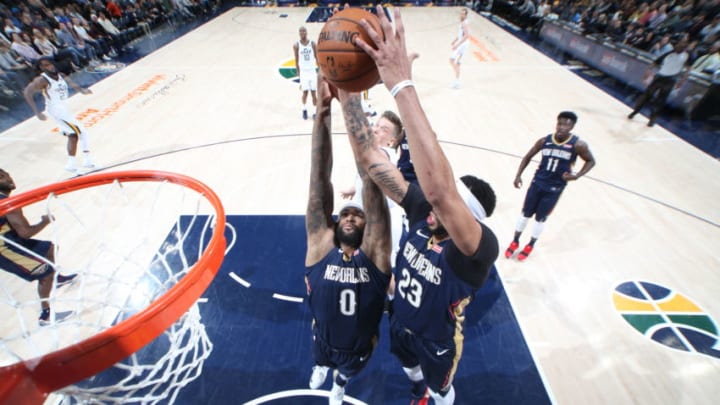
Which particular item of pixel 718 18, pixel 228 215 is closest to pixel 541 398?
pixel 228 215

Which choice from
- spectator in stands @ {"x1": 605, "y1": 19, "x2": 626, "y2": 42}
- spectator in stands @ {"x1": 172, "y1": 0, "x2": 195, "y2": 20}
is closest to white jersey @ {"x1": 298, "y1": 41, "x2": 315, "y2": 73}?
spectator in stands @ {"x1": 605, "y1": 19, "x2": 626, "y2": 42}

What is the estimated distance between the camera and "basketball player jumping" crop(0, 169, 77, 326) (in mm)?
2793

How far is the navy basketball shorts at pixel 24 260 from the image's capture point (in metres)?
2.91

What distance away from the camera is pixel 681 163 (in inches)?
236

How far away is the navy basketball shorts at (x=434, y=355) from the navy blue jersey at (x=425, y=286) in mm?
57

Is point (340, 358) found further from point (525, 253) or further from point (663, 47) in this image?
point (663, 47)

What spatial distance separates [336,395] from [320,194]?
1.54 metres

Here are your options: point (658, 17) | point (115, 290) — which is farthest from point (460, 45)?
point (115, 290)

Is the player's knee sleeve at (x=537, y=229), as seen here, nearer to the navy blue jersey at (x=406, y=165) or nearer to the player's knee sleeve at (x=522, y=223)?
the player's knee sleeve at (x=522, y=223)

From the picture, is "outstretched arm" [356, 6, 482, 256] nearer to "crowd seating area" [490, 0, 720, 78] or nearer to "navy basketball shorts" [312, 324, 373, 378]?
"navy basketball shorts" [312, 324, 373, 378]

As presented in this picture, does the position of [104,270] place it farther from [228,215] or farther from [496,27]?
[496,27]

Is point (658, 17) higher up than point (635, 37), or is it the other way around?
point (658, 17)

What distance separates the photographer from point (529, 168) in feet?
18.7

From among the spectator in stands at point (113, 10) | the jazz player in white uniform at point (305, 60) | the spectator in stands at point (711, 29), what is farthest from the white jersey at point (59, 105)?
the spectator in stands at point (711, 29)
